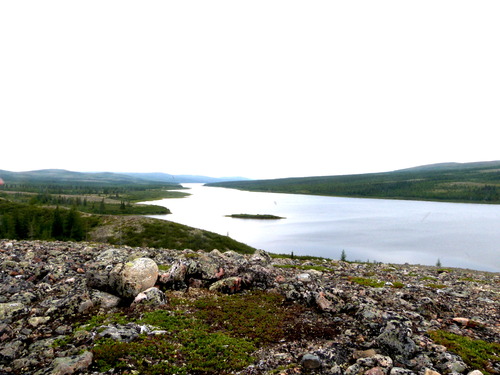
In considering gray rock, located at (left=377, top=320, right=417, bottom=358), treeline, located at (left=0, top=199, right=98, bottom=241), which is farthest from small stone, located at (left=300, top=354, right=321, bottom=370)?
treeline, located at (left=0, top=199, right=98, bottom=241)

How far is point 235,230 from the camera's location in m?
122

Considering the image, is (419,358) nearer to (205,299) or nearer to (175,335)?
(175,335)

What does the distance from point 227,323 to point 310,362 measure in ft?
15.5

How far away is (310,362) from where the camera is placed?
9391 millimetres

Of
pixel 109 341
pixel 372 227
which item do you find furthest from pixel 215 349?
pixel 372 227

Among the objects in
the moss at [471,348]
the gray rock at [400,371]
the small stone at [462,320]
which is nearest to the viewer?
the gray rock at [400,371]

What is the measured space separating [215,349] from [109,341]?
423 centimetres

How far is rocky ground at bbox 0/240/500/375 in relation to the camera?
937cm

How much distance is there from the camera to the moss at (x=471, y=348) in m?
9.68

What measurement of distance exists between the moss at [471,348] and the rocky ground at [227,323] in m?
0.13

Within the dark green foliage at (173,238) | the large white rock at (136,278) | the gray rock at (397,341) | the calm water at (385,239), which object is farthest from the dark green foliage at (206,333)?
the calm water at (385,239)

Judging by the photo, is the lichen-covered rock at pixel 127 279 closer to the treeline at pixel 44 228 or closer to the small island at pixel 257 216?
the treeline at pixel 44 228

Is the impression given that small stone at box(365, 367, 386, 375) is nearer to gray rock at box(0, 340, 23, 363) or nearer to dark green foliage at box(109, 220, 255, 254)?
gray rock at box(0, 340, 23, 363)

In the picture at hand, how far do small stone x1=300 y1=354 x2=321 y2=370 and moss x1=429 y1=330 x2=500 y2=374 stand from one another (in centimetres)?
561
